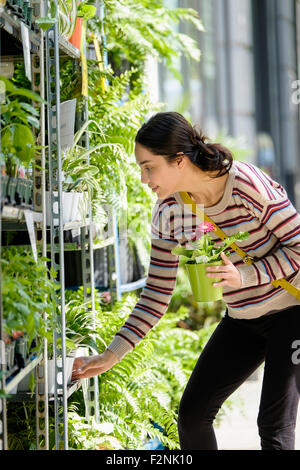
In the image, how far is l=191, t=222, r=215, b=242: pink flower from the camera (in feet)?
5.80

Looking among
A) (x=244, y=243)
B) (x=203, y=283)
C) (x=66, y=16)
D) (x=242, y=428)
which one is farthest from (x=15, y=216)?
(x=242, y=428)

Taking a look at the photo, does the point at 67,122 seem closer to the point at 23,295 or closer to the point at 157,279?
the point at 157,279

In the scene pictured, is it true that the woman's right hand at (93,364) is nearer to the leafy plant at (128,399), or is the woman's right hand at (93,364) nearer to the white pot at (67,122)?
the leafy plant at (128,399)

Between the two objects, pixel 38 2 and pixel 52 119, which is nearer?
pixel 38 2

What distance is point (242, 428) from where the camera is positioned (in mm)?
3266

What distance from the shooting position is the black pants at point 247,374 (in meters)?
1.65

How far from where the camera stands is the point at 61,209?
1.72 metres

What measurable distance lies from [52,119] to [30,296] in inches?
23.6

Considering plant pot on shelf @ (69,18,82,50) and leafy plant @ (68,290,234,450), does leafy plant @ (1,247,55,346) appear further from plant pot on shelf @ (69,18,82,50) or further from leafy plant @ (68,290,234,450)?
plant pot on shelf @ (69,18,82,50)

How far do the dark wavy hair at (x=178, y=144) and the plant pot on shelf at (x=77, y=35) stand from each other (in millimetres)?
542

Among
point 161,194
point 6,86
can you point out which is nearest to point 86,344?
point 161,194

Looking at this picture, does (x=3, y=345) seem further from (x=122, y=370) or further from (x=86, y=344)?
(x=122, y=370)

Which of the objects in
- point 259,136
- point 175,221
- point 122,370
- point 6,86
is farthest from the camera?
point 259,136

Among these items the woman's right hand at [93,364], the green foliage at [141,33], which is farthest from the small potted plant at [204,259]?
the green foliage at [141,33]
